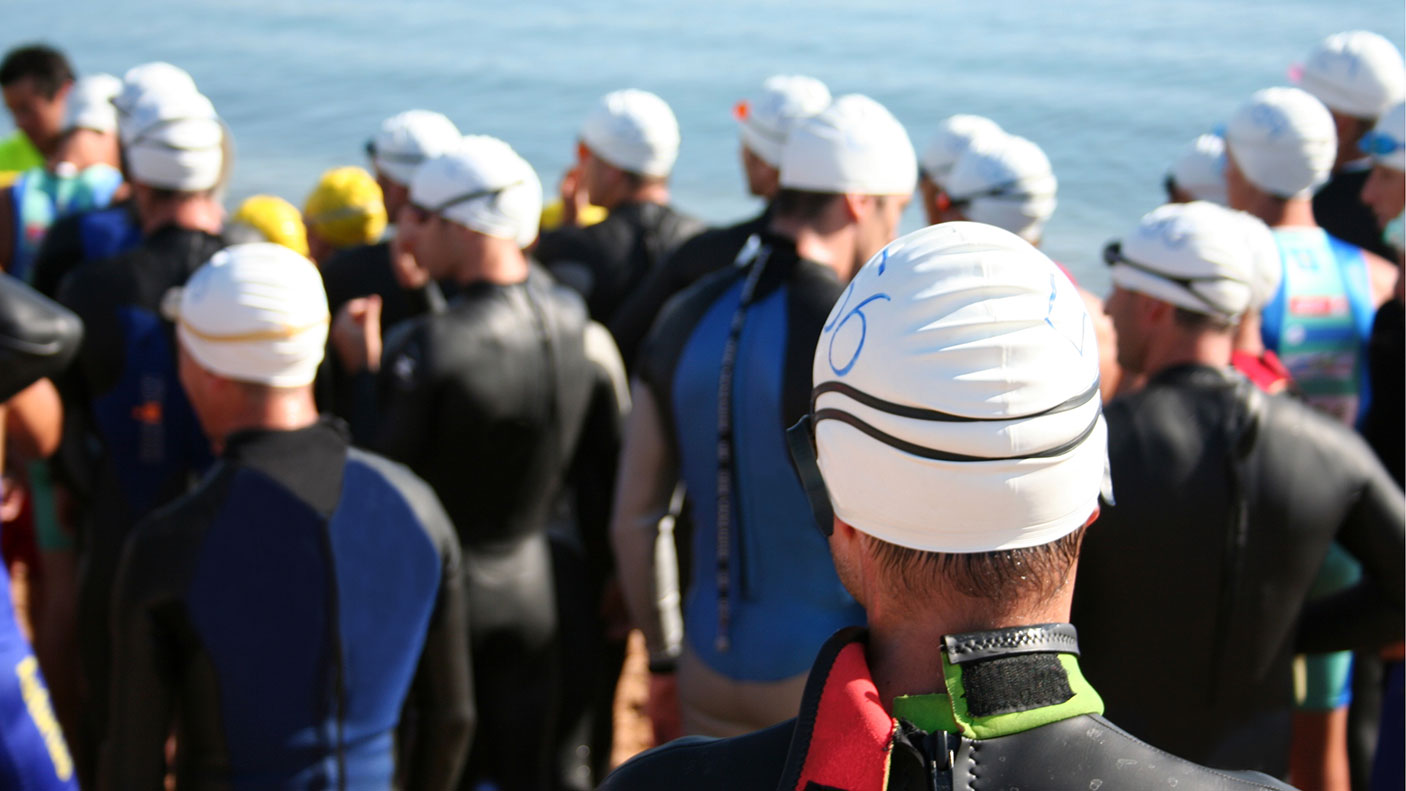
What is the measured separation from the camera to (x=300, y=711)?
9.56 ft

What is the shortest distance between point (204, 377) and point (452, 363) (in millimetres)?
1022

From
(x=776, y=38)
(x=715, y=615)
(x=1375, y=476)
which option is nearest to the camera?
(x=1375, y=476)

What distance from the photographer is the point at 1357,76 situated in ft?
18.9

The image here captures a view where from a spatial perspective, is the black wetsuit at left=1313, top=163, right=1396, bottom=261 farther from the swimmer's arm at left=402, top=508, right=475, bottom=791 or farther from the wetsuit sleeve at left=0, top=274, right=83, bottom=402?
the wetsuit sleeve at left=0, top=274, right=83, bottom=402

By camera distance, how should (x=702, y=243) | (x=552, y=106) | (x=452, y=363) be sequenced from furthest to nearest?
(x=552, y=106), (x=702, y=243), (x=452, y=363)

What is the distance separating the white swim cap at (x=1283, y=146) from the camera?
15.7 ft

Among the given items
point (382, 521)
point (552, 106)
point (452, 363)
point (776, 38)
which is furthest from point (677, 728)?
point (776, 38)

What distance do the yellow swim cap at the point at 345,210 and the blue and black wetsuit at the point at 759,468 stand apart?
8.88ft

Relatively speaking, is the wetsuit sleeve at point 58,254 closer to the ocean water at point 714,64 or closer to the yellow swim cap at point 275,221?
the yellow swim cap at point 275,221

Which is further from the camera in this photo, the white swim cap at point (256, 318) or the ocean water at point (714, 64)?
the ocean water at point (714, 64)

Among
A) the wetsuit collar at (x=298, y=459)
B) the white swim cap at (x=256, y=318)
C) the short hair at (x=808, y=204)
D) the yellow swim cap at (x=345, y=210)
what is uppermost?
the short hair at (x=808, y=204)

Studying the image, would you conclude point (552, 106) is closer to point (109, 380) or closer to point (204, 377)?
point (109, 380)

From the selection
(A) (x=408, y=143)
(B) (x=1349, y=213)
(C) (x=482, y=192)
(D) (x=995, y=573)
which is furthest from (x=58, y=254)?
(B) (x=1349, y=213)

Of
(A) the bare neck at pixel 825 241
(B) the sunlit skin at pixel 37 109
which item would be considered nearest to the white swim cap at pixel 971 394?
(A) the bare neck at pixel 825 241
